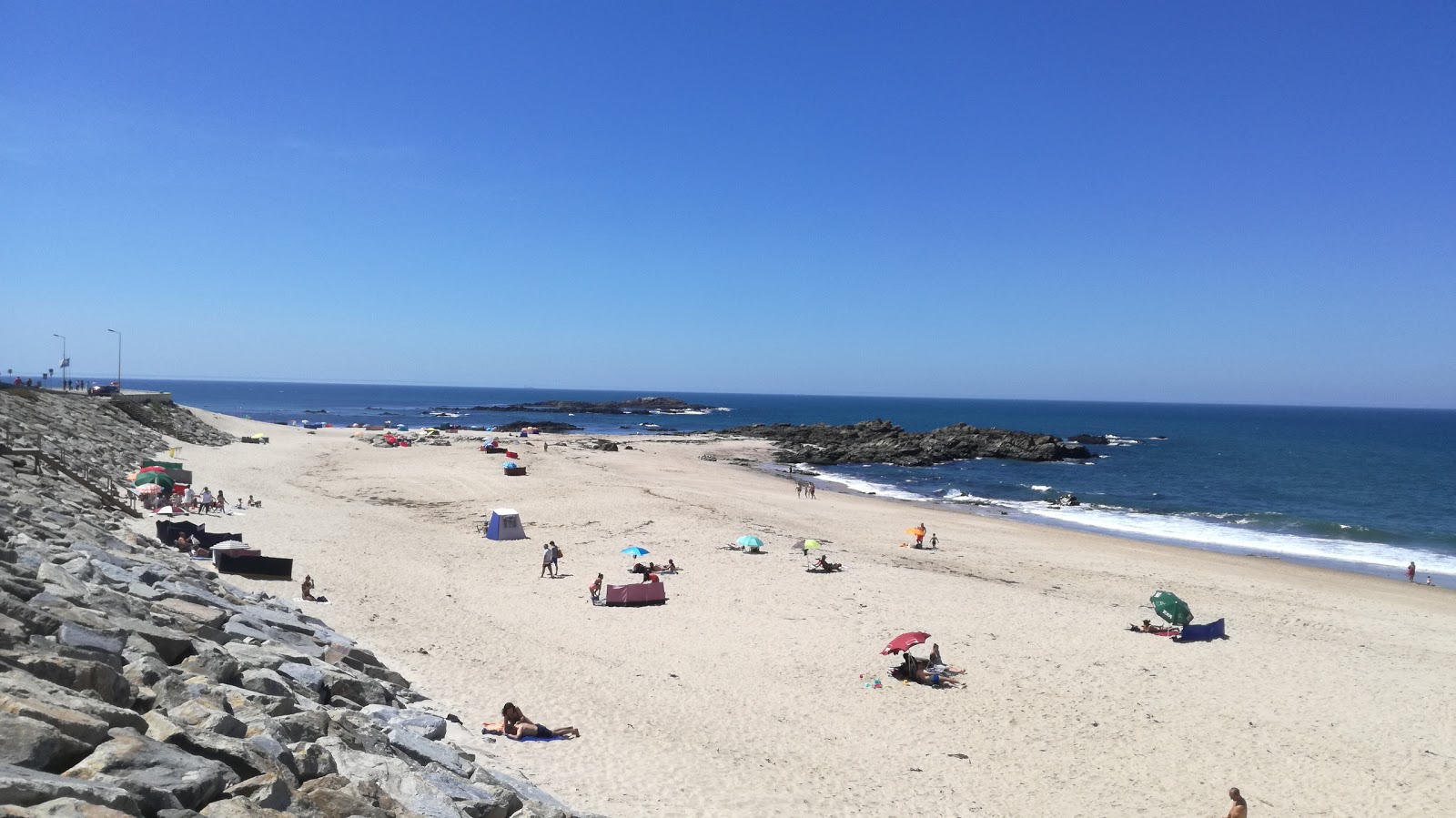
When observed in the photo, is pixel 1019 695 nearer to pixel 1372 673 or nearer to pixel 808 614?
pixel 808 614

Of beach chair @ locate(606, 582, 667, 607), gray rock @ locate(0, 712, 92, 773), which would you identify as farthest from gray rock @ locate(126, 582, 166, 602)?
beach chair @ locate(606, 582, 667, 607)

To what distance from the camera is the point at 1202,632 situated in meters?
18.2

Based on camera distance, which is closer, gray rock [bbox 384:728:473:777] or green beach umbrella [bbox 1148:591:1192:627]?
gray rock [bbox 384:728:473:777]

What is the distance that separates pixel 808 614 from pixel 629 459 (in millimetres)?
41528

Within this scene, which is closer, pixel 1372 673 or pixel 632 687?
pixel 632 687

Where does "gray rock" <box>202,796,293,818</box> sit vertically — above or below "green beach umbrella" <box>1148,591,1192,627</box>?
above

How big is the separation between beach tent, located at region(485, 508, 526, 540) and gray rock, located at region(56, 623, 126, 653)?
19.8 metres

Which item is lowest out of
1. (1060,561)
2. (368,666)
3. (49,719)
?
(1060,561)

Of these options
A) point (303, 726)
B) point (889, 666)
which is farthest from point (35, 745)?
point (889, 666)

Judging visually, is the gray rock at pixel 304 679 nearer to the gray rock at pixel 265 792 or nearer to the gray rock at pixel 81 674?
the gray rock at pixel 81 674

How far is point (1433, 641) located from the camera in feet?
63.9

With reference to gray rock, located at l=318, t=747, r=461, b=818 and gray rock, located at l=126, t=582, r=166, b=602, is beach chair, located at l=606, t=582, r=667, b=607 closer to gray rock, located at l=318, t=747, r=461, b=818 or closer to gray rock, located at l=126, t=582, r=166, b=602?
gray rock, located at l=126, t=582, r=166, b=602

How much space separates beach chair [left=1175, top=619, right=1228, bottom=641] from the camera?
59.2 ft

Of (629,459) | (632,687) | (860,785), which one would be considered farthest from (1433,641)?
(629,459)
